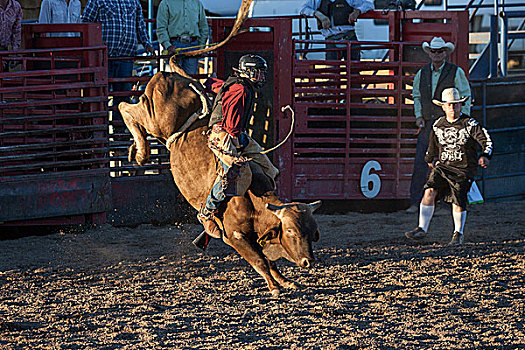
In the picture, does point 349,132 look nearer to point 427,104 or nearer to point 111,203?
point 427,104

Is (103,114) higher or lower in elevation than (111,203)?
higher

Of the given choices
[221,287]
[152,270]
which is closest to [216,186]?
[221,287]

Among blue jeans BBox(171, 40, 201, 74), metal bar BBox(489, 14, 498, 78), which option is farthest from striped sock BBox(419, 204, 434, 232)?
metal bar BBox(489, 14, 498, 78)

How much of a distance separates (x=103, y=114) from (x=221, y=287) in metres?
2.97

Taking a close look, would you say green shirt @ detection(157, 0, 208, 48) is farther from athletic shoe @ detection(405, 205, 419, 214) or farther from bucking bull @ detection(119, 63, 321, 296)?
athletic shoe @ detection(405, 205, 419, 214)

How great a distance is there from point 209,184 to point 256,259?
0.78 metres

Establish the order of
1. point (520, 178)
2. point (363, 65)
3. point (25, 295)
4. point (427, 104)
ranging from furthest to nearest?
point (520, 178) < point (363, 65) < point (427, 104) < point (25, 295)

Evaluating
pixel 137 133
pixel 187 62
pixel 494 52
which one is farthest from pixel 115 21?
pixel 494 52

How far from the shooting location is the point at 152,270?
6852mm

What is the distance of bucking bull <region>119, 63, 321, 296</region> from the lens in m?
5.73

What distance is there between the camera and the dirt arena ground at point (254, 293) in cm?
493

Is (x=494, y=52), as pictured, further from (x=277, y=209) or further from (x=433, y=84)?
(x=277, y=209)

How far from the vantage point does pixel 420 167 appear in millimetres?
9328

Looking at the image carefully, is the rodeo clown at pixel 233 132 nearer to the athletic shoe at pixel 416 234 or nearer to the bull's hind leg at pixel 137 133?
the bull's hind leg at pixel 137 133
